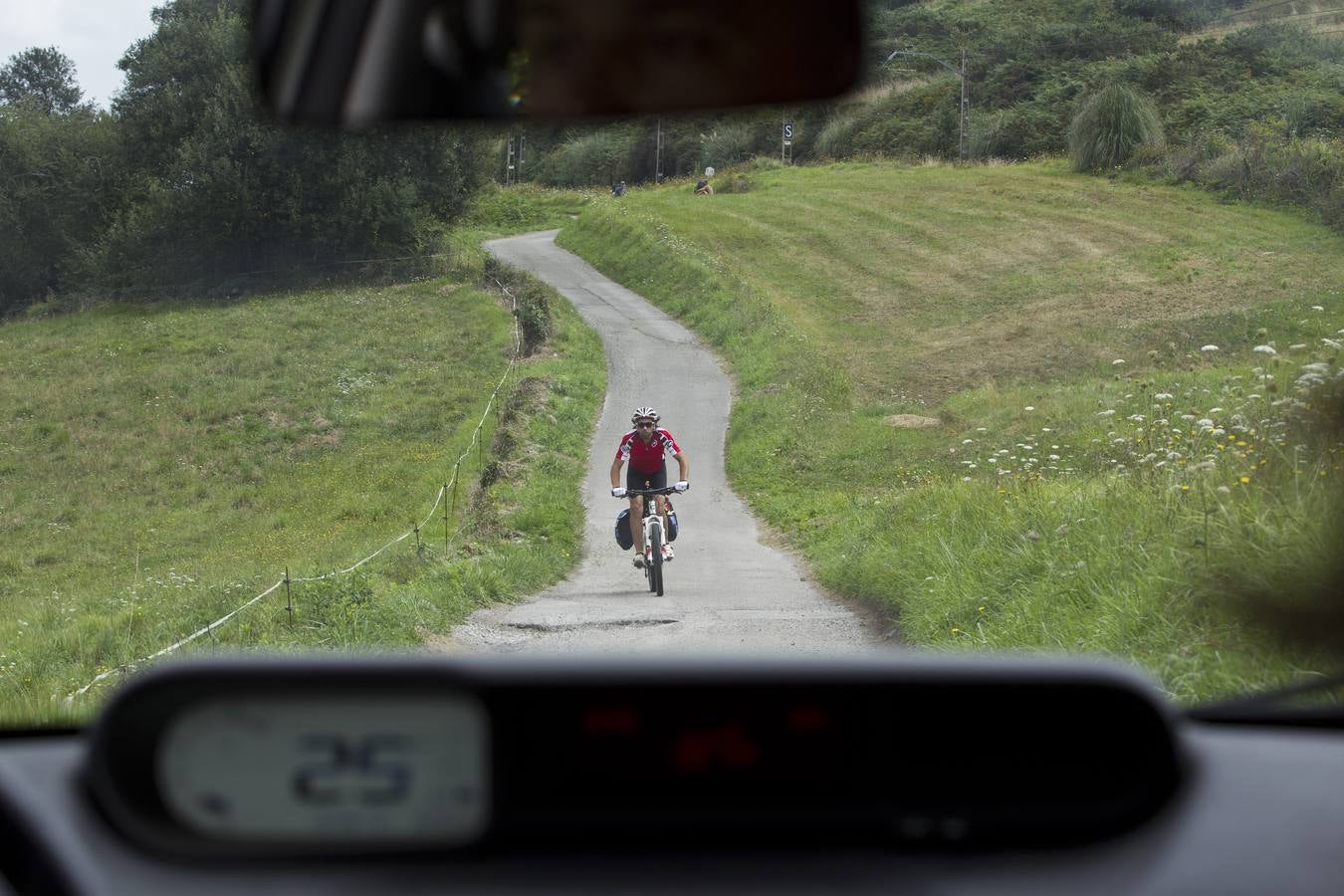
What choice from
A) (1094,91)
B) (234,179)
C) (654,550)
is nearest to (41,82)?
(234,179)

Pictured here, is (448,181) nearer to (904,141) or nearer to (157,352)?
(157,352)

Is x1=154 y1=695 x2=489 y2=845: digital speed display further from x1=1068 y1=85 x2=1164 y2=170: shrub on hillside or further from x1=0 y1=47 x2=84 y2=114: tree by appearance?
x1=0 y1=47 x2=84 y2=114: tree

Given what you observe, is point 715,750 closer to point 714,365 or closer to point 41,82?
point 714,365

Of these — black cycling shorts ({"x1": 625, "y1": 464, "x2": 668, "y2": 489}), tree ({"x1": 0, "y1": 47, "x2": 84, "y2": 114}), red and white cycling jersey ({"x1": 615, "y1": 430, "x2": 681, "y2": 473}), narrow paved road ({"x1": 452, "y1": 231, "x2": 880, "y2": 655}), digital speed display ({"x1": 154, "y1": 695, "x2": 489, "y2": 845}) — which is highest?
tree ({"x1": 0, "y1": 47, "x2": 84, "y2": 114})

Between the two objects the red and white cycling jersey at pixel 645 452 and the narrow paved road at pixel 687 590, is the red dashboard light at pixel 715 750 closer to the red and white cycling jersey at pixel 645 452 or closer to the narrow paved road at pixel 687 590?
the narrow paved road at pixel 687 590

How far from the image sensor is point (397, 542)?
1385cm

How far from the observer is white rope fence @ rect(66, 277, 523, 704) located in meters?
6.74

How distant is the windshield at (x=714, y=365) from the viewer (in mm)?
7039

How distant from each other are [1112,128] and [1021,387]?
1513 centimetres

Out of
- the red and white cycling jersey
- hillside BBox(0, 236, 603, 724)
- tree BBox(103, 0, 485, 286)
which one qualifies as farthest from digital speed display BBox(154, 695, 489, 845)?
tree BBox(103, 0, 485, 286)

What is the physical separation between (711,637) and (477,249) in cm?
3463

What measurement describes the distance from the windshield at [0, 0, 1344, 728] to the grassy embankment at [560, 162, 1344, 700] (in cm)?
6

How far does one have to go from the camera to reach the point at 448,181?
33.3 m

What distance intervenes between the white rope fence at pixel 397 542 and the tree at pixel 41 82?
31.0m
